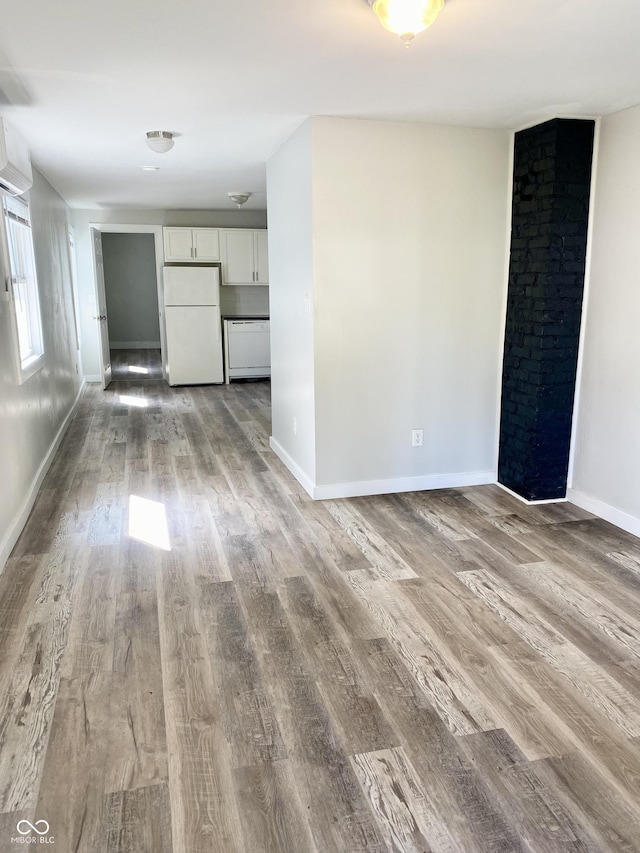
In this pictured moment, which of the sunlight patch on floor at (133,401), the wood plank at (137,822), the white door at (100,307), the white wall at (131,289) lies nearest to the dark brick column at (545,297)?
the wood plank at (137,822)

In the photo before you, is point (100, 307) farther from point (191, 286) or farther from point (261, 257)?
point (261, 257)

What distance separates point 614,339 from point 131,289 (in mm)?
10390

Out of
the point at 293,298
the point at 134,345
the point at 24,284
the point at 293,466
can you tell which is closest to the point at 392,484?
the point at 293,466

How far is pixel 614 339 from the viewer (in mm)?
3516

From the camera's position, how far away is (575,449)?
3.87m

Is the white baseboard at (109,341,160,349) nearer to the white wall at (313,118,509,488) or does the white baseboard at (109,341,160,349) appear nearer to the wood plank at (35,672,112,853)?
the white wall at (313,118,509,488)

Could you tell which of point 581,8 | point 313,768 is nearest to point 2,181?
point 581,8

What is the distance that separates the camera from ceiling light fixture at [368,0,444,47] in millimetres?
1943

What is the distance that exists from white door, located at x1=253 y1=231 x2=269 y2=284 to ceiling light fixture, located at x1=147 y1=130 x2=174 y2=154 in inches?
175

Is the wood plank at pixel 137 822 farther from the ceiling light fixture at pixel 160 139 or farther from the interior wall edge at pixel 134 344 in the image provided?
the interior wall edge at pixel 134 344

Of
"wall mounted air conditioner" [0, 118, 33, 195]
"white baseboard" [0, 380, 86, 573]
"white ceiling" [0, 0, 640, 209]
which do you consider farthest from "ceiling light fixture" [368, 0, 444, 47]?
"white baseboard" [0, 380, 86, 573]

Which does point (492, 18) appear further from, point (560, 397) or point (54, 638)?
point (54, 638)

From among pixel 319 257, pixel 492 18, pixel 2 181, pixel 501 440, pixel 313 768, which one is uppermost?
pixel 492 18

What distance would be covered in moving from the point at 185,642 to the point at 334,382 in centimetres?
194
